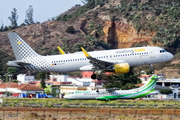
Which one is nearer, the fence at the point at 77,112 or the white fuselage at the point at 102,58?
the fence at the point at 77,112

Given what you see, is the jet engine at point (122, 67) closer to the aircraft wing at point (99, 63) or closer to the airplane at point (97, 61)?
the airplane at point (97, 61)

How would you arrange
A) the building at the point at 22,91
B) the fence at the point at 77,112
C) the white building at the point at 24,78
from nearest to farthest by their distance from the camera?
1. the fence at the point at 77,112
2. the building at the point at 22,91
3. the white building at the point at 24,78

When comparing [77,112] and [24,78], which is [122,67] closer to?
[77,112]

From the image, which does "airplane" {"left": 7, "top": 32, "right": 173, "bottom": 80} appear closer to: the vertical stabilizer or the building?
the vertical stabilizer

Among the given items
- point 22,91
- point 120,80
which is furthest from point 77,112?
point 22,91

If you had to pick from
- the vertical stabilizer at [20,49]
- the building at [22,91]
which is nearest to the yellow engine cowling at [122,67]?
the vertical stabilizer at [20,49]

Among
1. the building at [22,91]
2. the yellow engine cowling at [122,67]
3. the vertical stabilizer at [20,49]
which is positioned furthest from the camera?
the building at [22,91]

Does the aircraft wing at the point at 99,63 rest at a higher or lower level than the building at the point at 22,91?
higher

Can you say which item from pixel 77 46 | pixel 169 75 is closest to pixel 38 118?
pixel 169 75

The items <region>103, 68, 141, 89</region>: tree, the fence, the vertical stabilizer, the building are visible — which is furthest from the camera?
<region>103, 68, 141, 89</region>: tree

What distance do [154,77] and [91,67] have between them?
90.4 ft

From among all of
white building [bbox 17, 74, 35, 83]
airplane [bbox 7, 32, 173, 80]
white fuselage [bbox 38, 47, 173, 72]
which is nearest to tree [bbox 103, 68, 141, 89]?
airplane [bbox 7, 32, 173, 80]

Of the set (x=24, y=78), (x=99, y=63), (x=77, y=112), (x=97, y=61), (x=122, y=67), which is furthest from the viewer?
(x=24, y=78)

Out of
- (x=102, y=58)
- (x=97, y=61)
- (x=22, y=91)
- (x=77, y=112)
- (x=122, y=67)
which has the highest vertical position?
(x=102, y=58)
